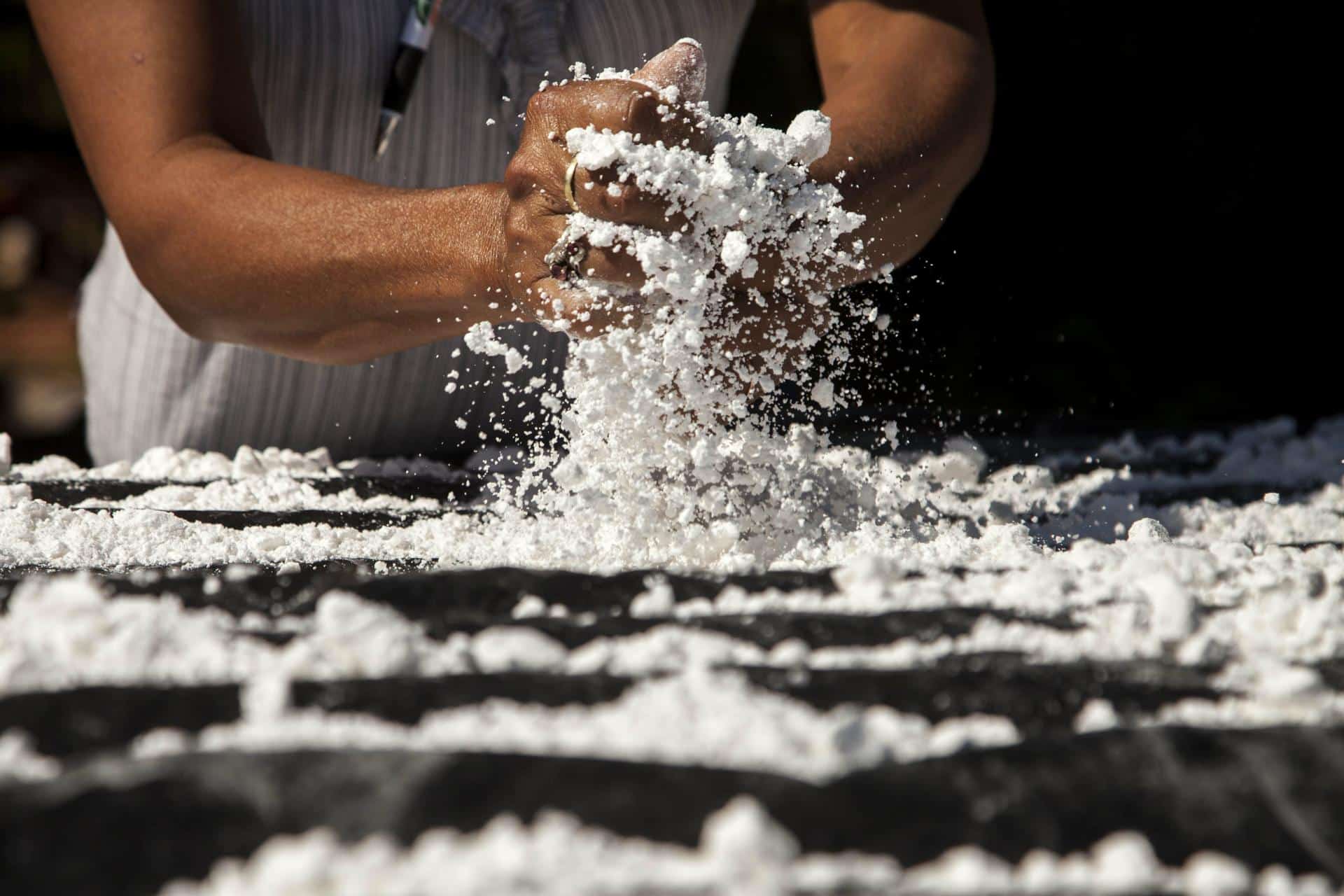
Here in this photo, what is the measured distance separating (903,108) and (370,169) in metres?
0.56

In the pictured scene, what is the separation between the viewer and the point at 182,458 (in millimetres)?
1146

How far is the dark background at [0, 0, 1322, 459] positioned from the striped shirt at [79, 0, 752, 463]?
114cm

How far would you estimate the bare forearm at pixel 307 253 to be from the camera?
85cm

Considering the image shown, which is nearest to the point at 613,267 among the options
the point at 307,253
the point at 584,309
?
the point at 584,309

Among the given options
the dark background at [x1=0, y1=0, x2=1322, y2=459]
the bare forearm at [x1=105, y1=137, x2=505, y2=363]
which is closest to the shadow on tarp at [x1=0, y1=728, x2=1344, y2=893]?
the bare forearm at [x1=105, y1=137, x2=505, y2=363]

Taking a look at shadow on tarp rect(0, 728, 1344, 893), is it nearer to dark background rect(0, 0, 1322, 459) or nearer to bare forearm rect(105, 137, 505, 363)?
bare forearm rect(105, 137, 505, 363)

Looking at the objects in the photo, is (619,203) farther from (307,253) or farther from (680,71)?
(307,253)

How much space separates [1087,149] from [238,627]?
7.44 feet

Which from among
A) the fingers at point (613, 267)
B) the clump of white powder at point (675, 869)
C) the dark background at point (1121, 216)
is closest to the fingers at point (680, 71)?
the fingers at point (613, 267)

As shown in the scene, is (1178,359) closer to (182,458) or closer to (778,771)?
(182,458)

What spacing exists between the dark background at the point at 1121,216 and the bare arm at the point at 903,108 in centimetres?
91

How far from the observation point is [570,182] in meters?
0.72

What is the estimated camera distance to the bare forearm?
0.85 m

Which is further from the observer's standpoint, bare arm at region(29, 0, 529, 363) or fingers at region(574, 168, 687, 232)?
bare arm at region(29, 0, 529, 363)
